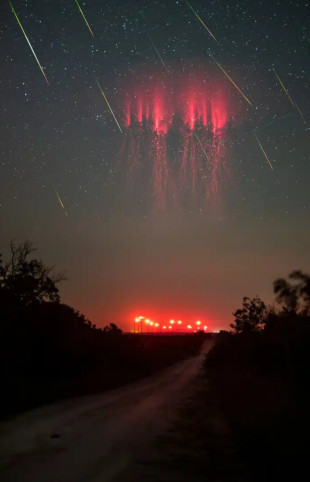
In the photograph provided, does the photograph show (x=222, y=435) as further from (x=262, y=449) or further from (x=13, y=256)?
(x=13, y=256)

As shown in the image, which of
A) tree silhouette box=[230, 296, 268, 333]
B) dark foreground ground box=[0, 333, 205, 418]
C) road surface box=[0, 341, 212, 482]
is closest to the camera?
road surface box=[0, 341, 212, 482]

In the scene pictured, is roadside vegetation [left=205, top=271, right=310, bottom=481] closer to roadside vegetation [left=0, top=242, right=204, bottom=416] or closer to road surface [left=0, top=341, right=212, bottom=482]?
road surface [left=0, top=341, right=212, bottom=482]

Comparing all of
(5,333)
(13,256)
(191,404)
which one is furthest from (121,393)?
(13,256)

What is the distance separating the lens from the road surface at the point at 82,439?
Result: 7.18 meters

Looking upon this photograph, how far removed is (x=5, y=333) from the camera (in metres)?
22.0

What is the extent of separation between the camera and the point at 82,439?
980 centimetres

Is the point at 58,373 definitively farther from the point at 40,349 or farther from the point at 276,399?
the point at 276,399

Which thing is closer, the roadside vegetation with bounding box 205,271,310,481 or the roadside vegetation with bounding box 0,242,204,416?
the roadside vegetation with bounding box 205,271,310,481

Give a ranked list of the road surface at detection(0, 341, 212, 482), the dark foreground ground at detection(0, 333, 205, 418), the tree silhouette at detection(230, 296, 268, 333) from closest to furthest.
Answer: the road surface at detection(0, 341, 212, 482) → the dark foreground ground at detection(0, 333, 205, 418) → the tree silhouette at detection(230, 296, 268, 333)

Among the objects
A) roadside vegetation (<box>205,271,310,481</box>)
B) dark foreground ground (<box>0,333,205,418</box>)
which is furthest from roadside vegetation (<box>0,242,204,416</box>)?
roadside vegetation (<box>205,271,310,481</box>)

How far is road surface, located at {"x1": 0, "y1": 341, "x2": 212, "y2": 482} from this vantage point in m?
7.18

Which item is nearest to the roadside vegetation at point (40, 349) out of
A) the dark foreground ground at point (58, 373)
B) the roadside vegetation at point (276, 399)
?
the dark foreground ground at point (58, 373)

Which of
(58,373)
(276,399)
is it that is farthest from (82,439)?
(58,373)

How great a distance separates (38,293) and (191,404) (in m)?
12.4
